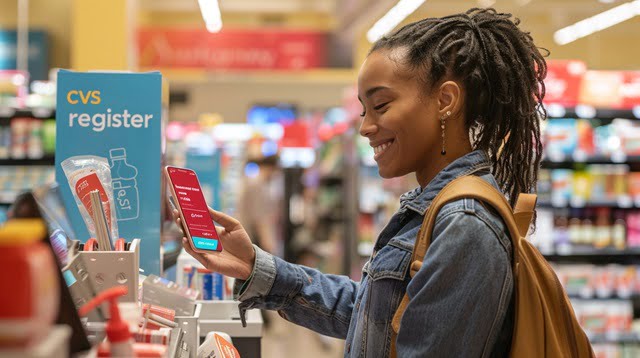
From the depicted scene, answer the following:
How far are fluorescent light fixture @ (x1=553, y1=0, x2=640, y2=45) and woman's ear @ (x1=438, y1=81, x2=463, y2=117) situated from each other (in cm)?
881

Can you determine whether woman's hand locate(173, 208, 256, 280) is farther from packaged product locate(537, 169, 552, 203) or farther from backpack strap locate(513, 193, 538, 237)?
packaged product locate(537, 169, 552, 203)

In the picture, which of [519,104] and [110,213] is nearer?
[519,104]

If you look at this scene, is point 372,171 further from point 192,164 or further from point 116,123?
point 116,123

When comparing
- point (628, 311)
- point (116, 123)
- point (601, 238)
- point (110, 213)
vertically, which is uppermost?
point (116, 123)

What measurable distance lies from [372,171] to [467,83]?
6044 mm

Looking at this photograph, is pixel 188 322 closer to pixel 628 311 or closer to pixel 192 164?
pixel 192 164

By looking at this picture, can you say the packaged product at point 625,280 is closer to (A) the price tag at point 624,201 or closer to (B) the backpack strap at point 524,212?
(A) the price tag at point 624,201

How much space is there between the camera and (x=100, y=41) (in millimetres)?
9531

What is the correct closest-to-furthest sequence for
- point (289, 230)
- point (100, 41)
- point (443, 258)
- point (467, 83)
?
point (443, 258) < point (467, 83) < point (100, 41) < point (289, 230)

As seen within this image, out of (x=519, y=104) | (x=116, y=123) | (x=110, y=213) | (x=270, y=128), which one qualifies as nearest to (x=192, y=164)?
(x=116, y=123)

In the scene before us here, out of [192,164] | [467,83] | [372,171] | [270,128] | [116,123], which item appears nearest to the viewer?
[467,83]

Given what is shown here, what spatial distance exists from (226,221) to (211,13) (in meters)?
8.31

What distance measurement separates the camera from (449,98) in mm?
1684

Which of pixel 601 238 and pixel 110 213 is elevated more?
pixel 110 213
